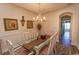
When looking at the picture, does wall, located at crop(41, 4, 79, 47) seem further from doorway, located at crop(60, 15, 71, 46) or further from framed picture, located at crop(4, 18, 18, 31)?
framed picture, located at crop(4, 18, 18, 31)

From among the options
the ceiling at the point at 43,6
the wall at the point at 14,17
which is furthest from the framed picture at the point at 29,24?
the ceiling at the point at 43,6

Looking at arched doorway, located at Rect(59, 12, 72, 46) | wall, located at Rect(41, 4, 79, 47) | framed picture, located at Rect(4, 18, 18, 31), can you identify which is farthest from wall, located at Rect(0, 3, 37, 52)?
arched doorway, located at Rect(59, 12, 72, 46)

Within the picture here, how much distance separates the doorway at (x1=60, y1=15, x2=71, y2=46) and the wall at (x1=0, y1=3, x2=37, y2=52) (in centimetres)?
44

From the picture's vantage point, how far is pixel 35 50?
1.25m

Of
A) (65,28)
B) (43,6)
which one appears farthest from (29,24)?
(65,28)

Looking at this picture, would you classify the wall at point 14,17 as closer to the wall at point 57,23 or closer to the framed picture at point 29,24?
the framed picture at point 29,24

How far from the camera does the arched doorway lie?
1.27 m

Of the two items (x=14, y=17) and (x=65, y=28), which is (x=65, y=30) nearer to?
(x=65, y=28)

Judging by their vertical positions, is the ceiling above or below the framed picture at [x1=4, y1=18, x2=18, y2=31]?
above

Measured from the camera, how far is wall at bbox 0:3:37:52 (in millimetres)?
1173

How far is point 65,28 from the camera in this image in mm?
1312

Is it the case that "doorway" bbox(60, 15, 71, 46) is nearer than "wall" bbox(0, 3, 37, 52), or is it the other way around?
"wall" bbox(0, 3, 37, 52)

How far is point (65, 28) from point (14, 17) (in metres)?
0.80

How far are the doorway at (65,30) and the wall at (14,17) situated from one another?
0.44 meters
